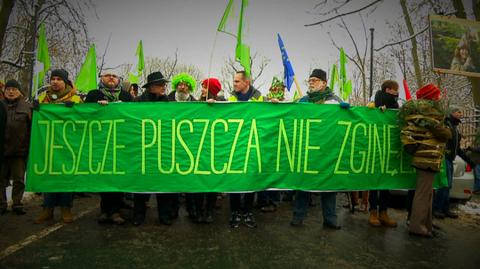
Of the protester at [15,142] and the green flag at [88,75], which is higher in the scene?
the green flag at [88,75]

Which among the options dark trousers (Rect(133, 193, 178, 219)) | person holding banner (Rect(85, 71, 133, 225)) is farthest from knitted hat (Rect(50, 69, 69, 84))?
dark trousers (Rect(133, 193, 178, 219))

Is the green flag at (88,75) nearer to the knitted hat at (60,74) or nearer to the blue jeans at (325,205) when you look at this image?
the knitted hat at (60,74)

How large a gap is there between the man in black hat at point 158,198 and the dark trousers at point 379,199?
9.77 feet

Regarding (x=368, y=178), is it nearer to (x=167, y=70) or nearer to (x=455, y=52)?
(x=455, y=52)

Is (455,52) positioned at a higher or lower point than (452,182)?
higher

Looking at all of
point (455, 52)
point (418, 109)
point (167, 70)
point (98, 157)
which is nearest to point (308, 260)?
point (418, 109)

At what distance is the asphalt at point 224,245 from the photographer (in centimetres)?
343

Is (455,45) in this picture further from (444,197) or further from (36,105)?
(36,105)

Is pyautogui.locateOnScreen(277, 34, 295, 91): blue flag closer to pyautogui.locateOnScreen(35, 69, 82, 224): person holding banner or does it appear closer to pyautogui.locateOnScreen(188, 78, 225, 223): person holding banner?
pyautogui.locateOnScreen(188, 78, 225, 223): person holding banner

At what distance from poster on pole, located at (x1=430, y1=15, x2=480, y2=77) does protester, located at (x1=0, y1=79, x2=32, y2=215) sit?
8552mm

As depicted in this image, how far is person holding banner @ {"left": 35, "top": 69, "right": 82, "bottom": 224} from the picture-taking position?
501cm

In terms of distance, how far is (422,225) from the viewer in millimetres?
4754

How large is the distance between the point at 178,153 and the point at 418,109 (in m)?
3.28

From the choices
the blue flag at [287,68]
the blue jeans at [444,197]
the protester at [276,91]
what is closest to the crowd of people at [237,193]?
the blue jeans at [444,197]
